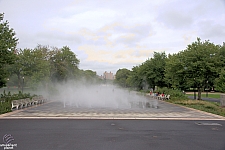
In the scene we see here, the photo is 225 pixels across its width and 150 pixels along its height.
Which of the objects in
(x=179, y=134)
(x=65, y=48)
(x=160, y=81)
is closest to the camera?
(x=179, y=134)

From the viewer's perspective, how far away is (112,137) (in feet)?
28.9

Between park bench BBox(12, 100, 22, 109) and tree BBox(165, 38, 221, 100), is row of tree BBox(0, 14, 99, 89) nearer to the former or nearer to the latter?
park bench BBox(12, 100, 22, 109)

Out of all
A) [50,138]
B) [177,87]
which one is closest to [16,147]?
[50,138]

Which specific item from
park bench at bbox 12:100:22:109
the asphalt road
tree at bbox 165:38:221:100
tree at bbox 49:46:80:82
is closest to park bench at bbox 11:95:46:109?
park bench at bbox 12:100:22:109

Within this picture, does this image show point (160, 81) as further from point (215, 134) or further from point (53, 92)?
point (215, 134)

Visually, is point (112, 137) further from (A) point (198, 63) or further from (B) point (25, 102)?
(A) point (198, 63)

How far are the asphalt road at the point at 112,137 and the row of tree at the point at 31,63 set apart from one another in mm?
10251

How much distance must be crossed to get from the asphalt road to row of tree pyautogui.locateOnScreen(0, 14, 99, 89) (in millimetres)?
10251

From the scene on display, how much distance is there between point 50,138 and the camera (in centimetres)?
845

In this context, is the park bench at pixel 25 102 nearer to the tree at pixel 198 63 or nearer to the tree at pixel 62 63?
the tree at pixel 62 63

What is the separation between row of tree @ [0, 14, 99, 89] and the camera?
19000 millimetres

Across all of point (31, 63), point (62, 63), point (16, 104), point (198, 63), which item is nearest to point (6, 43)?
point (16, 104)

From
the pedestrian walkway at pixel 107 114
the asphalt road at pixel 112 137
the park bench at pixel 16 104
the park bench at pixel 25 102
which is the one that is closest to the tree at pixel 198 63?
the pedestrian walkway at pixel 107 114

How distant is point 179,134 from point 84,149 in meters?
4.50
